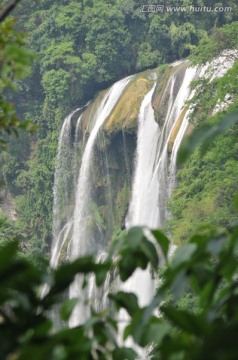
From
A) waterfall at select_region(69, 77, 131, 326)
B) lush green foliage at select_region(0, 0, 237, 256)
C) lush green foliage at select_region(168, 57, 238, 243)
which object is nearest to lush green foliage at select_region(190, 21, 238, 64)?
lush green foliage at select_region(168, 57, 238, 243)

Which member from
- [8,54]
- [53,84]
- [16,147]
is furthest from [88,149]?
[8,54]

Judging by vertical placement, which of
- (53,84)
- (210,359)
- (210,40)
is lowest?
(53,84)

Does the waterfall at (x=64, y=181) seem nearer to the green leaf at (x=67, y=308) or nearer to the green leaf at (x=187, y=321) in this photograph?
the green leaf at (x=67, y=308)

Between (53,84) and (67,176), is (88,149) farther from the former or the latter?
(53,84)

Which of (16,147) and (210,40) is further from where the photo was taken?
(16,147)

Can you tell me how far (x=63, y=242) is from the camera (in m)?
33.1

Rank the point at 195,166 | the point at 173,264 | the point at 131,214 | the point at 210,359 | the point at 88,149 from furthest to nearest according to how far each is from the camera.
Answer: the point at 88,149
the point at 131,214
the point at 195,166
the point at 173,264
the point at 210,359

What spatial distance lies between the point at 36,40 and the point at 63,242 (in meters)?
8.11

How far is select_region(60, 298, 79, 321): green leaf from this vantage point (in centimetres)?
199

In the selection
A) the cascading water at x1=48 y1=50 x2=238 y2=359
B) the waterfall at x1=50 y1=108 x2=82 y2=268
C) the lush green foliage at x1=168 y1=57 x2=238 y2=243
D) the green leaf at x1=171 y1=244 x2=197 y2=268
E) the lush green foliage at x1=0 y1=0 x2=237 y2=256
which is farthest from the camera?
the lush green foliage at x1=0 y1=0 x2=237 y2=256

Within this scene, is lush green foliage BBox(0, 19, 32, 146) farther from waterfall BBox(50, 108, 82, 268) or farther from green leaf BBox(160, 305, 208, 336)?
waterfall BBox(50, 108, 82, 268)

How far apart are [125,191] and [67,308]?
97.4 feet

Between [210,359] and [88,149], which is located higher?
[210,359]

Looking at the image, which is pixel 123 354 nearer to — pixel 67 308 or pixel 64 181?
pixel 67 308
